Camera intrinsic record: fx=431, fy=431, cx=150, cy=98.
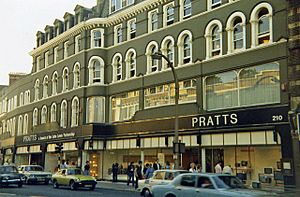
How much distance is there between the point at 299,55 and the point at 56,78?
1152 inches

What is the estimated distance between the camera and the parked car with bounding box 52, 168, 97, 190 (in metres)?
25.7

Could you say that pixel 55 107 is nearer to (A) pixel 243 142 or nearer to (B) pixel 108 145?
(B) pixel 108 145

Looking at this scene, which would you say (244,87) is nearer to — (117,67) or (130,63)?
(130,63)

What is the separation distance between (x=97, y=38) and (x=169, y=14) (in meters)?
9.36

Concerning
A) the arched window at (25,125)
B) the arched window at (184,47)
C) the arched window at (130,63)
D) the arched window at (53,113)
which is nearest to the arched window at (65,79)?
the arched window at (53,113)

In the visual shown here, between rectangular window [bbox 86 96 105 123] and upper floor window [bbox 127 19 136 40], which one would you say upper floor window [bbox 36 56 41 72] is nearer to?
rectangular window [bbox 86 96 105 123]

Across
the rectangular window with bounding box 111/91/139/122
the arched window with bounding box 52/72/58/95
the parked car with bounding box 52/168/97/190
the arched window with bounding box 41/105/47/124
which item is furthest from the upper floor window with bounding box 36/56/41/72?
the parked car with bounding box 52/168/97/190

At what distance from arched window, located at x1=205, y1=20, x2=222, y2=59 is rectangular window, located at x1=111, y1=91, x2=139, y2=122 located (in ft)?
27.8

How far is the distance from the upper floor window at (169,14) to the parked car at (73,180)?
12.9 meters

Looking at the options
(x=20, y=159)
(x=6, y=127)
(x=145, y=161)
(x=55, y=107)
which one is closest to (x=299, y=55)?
(x=145, y=161)

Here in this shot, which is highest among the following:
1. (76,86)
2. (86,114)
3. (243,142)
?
(76,86)

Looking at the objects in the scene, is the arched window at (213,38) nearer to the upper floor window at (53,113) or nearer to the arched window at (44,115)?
the upper floor window at (53,113)

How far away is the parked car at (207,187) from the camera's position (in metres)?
11.7

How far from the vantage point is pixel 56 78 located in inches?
1778
